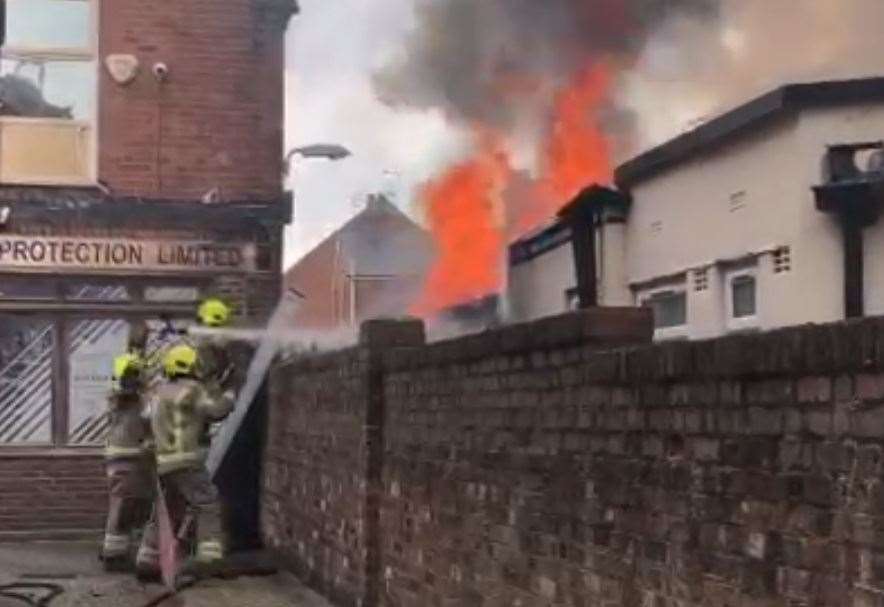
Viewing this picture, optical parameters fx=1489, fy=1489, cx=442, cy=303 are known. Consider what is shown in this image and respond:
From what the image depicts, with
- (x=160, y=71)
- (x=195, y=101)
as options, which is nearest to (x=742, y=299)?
(x=195, y=101)

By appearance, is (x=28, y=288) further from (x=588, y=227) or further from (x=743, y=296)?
(x=743, y=296)

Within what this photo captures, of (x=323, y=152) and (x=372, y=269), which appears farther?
(x=372, y=269)

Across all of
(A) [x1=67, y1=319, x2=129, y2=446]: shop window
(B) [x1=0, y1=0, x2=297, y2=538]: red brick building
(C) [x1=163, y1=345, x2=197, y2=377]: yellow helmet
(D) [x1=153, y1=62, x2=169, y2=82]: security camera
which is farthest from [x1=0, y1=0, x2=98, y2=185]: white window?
(C) [x1=163, y1=345, x2=197, y2=377]: yellow helmet

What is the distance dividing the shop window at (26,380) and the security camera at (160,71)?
8.32 feet

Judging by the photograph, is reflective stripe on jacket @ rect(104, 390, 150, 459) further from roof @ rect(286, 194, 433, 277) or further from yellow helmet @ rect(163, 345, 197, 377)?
roof @ rect(286, 194, 433, 277)

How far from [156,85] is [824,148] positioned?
25.9 feet

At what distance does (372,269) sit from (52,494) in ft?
38.8

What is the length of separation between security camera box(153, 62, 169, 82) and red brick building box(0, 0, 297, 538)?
1 cm

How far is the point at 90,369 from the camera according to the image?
14039 mm

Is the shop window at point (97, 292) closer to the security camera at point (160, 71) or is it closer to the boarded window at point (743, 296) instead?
the security camera at point (160, 71)

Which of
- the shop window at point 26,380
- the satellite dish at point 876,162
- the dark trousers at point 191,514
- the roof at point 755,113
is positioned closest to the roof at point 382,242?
the shop window at point 26,380

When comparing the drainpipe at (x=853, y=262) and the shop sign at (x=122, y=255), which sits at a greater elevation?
A: the shop sign at (x=122, y=255)

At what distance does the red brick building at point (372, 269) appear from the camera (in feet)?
56.6

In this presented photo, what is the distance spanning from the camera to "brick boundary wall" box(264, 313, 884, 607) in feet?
11.0
